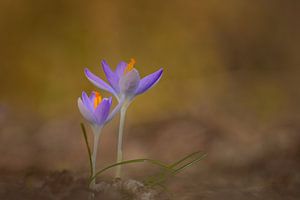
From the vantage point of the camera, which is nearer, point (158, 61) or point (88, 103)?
point (88, 103)

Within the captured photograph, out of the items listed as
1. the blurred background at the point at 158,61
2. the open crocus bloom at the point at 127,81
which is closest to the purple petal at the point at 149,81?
the open crocus bloom at the point at 127,81

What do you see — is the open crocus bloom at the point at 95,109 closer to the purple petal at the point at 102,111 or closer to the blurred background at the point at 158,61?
the purple petal at the point at 102,111

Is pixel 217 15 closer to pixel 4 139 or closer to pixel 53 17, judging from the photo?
pixel 53 17

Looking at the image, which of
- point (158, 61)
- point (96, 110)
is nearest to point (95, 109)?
point (96, 110)

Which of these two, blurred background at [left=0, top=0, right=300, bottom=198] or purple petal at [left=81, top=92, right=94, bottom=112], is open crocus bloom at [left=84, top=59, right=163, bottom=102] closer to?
purple petal at [left=81, top=92, right=94, bottom=112]

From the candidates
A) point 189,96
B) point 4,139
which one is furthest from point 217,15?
point 4,139

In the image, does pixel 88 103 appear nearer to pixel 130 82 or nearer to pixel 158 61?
pixel 130 82

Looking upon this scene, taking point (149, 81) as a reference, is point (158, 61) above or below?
above
